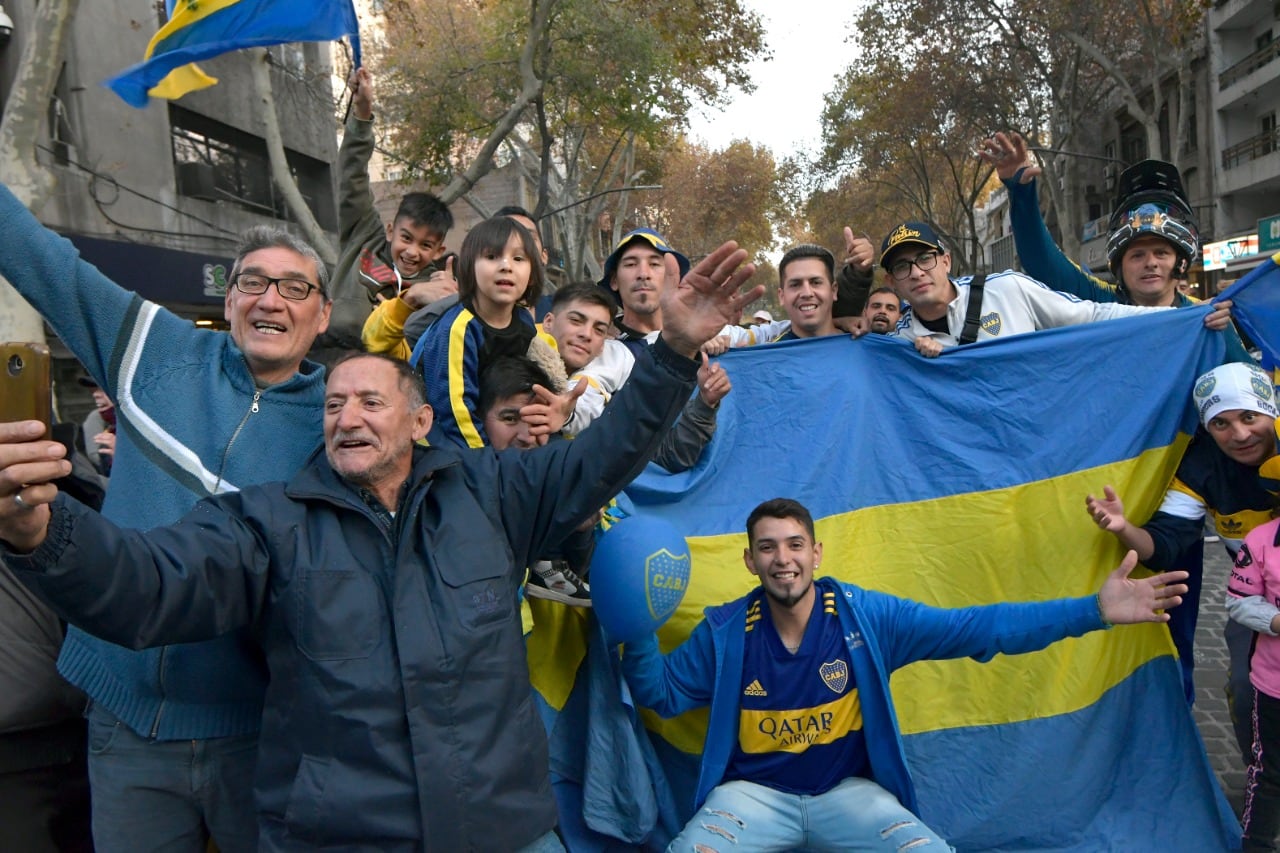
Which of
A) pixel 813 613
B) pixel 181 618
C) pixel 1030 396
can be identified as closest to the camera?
pixel 181 618

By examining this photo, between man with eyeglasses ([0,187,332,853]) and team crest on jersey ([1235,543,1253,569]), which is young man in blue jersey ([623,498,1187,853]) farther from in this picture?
man with eyeglasses ([0,187,332,853])

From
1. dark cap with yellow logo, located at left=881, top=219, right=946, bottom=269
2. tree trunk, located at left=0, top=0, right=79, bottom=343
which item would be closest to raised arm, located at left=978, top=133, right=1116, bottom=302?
dark cap with yellow logo, located at left=881, top=219, right=946, bottom=269

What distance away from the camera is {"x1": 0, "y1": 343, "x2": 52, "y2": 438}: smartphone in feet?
4.98

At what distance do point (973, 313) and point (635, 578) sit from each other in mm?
2201

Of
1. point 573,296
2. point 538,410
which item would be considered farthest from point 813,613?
point 573,296

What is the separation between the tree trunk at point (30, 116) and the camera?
6.84m

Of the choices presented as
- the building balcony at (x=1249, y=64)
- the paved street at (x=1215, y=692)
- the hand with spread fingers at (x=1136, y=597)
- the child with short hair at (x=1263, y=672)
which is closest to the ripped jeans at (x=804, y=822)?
the hand with spread fingers at (x=1136, y=597)

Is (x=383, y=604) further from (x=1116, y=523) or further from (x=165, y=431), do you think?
(x=1116, y=523)

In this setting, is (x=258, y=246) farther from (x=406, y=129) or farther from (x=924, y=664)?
(x=406, y=129)

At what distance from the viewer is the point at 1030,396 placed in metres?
3.77

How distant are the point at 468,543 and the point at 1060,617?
199 centimetres

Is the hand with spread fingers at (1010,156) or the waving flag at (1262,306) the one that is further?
the hand with spread fingers at (1010,156)

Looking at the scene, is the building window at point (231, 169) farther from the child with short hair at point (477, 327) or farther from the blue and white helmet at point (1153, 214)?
the blue and white helmet at point (1153, 214)

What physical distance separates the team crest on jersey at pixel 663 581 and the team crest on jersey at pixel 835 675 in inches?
21.8
